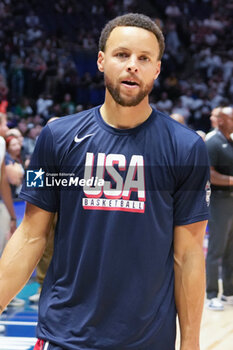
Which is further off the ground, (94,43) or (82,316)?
(94,43)

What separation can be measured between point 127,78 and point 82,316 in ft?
2.53

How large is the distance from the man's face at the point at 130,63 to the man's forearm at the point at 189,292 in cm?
55

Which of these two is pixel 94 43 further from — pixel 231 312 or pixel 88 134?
pixel 88 134

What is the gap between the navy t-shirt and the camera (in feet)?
6.58

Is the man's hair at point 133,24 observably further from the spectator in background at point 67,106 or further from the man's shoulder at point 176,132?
the spectator in background at point 67,106

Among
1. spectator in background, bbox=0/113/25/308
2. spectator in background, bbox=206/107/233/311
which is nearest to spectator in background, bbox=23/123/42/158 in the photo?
spectator in background, bbox=206/107/233/311

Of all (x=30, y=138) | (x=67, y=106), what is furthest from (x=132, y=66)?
(x=67, y=106)

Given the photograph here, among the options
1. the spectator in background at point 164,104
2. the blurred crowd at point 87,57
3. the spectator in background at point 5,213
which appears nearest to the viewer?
the spectator in background at point 5,213

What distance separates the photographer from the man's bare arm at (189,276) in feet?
6.89

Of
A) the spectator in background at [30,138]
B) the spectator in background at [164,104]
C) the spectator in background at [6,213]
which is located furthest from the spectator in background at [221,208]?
the spectator in background at [164,104]

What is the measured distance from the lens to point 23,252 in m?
2.13

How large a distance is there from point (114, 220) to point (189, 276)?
0.32 metres

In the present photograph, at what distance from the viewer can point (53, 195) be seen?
215cm

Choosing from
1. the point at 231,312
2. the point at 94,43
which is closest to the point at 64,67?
the point at 94,43
